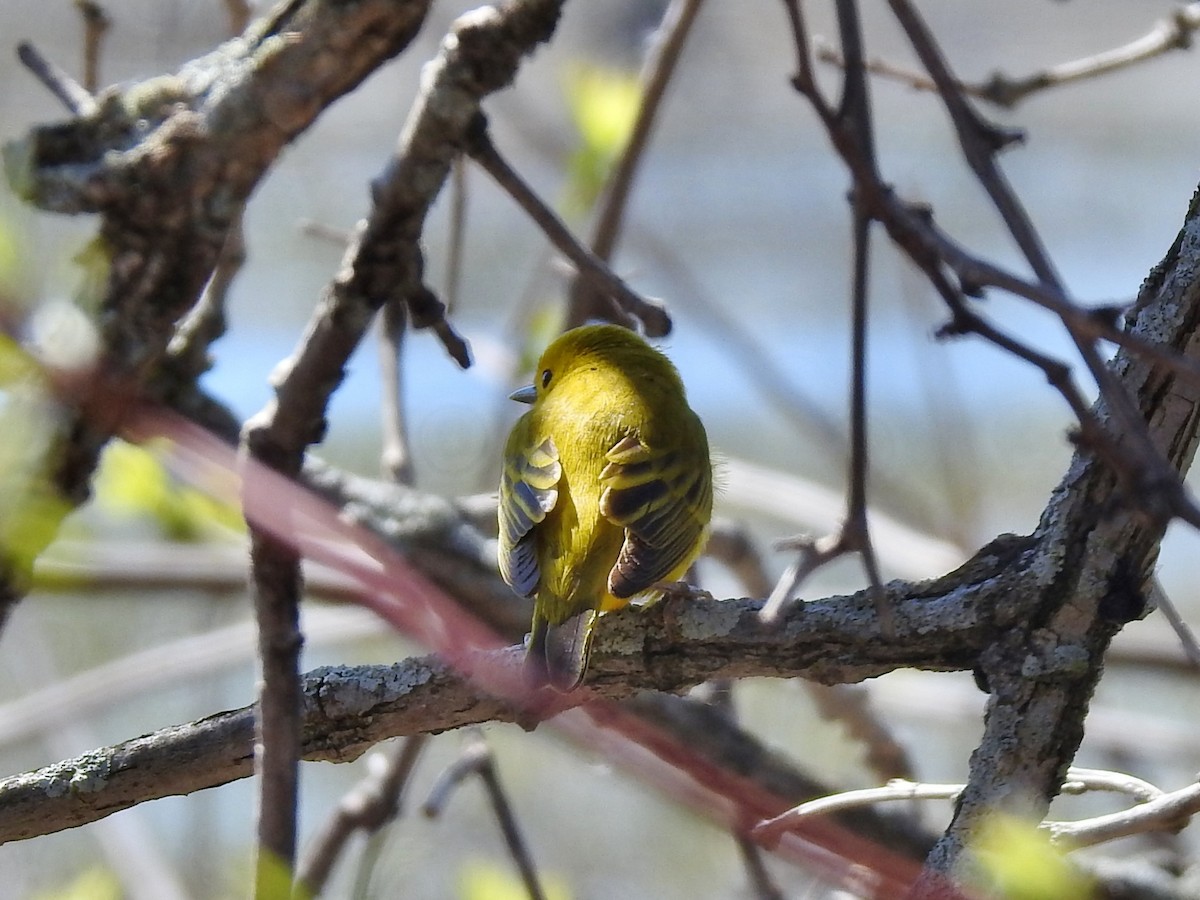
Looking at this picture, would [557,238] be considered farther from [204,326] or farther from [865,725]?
[865,725]

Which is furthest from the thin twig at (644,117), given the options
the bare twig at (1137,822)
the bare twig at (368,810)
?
the bare twig at (1137,822)

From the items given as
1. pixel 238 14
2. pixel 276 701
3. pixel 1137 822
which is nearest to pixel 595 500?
pixel 276 701

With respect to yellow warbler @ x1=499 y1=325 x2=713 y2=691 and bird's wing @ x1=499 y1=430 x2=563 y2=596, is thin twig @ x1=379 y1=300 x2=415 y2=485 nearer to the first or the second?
yellow warbler @ x1=499 y1=325 x2=713 y2=691

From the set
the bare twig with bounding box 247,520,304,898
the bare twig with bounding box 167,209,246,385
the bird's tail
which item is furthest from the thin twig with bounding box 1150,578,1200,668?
the bare twig with bounding box 167,209,246,385

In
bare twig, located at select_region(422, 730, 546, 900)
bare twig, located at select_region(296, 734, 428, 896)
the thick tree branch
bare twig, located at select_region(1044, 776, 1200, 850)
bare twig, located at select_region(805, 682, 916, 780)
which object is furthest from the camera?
bare twig, located at select_region(805, 682, 916, 780)

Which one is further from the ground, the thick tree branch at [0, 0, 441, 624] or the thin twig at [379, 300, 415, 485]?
the thin twig at [379, 300, 415, 485]

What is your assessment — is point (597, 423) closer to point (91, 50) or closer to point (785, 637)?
point (785, 637)

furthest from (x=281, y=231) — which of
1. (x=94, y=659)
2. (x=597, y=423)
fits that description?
(x=597, y=423)
